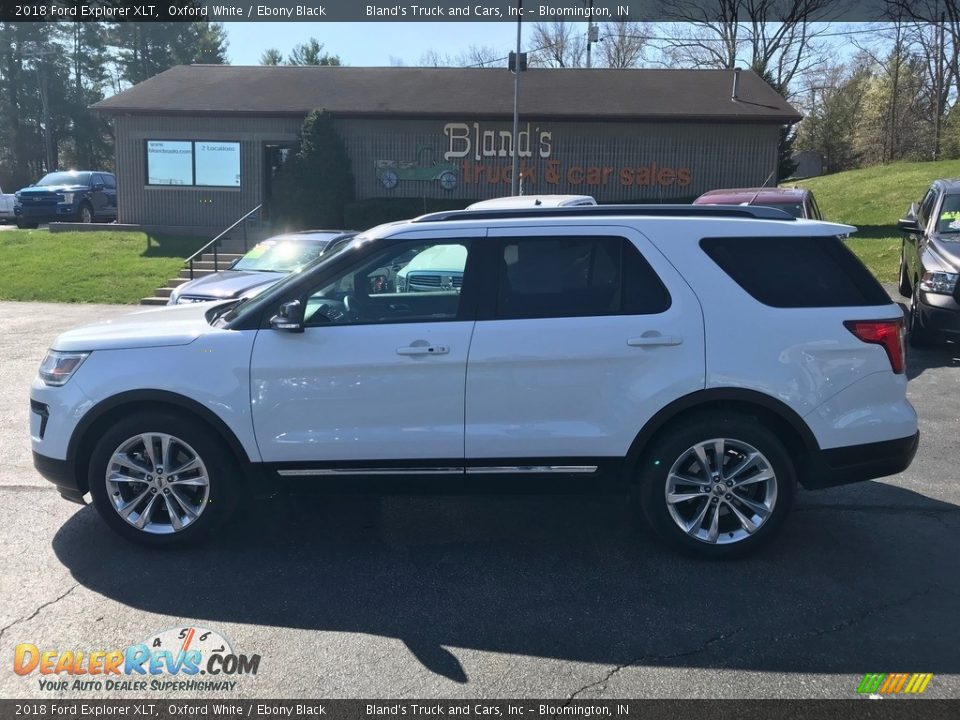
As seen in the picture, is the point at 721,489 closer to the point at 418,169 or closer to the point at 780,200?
the point at 780,200

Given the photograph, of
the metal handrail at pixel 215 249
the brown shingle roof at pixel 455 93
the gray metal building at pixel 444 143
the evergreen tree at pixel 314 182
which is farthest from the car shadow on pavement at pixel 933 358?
the evergreen tree at pixel 314 182

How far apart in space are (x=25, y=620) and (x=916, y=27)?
160 feet

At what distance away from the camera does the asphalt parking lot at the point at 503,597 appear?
3510 mm

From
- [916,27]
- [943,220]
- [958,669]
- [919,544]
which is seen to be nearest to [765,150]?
[943,220]

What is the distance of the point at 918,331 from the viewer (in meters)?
9.62

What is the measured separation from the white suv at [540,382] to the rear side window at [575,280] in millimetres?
11

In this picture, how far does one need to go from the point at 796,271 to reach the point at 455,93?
69.0 feet

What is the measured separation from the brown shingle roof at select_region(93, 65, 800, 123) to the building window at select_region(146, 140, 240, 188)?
37.9 inches

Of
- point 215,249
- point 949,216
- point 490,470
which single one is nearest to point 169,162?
point 215,249

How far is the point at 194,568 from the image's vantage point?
4508mm

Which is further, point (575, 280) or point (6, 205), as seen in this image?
point (6, 205)

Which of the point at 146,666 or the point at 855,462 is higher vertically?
the point at 855,462

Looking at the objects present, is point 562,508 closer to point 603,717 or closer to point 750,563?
point 750,563

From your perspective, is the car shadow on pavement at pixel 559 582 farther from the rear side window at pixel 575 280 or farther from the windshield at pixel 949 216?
the windshield at pixel 949 216
